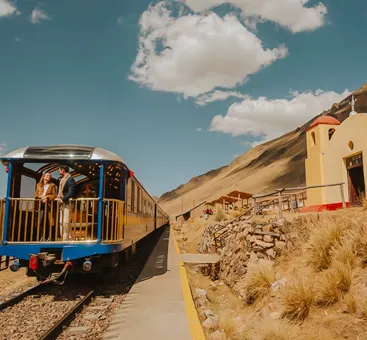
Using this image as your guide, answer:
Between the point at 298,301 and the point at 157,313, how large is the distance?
2.42 m

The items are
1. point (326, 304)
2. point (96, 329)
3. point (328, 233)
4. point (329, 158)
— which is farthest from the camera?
point (329, 158)

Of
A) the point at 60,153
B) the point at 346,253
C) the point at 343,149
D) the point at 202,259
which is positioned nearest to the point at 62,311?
the point at 60,153

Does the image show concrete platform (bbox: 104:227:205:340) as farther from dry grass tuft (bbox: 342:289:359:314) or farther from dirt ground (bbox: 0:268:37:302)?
dirt ground (bbox: 0:268:37:302)

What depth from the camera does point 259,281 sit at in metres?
8.11

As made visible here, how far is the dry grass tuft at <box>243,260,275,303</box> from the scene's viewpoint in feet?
25.9

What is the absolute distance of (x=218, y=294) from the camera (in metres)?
11.0

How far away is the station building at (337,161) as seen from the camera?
14.7 metres

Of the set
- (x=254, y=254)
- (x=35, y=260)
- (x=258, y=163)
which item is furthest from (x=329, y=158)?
(x=258, y=163)

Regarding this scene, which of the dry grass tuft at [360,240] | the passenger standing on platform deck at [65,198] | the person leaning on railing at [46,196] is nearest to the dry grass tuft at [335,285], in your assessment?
the dry grass tuft at [360,240]

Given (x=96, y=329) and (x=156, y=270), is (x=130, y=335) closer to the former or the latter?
(x=96, y=329)

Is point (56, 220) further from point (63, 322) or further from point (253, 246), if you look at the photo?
point (253, 246)

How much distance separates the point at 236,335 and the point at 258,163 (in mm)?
121664

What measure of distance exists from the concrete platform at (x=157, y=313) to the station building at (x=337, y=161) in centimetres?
860

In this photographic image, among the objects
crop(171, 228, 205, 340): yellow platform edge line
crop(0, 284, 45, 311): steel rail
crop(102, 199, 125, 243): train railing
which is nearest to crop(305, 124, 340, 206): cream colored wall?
crop(171, 228, 205, 340): yellow platform edge line
